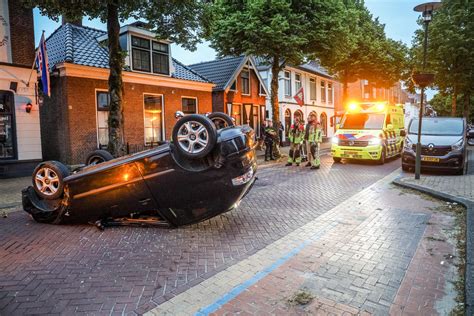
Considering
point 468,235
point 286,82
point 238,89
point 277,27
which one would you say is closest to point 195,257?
point 468,235

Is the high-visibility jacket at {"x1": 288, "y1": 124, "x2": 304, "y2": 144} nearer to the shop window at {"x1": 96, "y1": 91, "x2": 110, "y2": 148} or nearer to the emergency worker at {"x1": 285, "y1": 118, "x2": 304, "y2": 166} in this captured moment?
the emergency worker at {"x1": 285, "y1": 118, "x2": 304, "y2": 166}

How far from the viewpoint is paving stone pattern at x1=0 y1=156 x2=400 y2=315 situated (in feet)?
11.0

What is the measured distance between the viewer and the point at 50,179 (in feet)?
18.8

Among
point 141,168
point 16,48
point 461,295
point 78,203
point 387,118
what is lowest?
point 461,295

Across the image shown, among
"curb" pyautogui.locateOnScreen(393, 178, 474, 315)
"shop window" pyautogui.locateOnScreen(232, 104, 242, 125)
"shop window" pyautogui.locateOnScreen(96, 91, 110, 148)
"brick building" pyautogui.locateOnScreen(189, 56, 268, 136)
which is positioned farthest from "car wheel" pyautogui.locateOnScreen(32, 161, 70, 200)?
"shop window" pyautogui.locateOnScreen(232, 104, 242, 125)

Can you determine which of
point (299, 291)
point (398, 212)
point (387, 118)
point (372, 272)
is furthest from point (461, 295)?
point (387, 118)

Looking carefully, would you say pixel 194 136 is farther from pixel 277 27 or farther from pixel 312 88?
pixel 312 88

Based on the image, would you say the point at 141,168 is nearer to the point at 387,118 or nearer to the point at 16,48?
the point at 16,48

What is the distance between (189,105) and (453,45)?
16.6m

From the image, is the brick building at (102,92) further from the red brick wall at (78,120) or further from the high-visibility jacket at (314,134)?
the high-visibility jacket at (314,134)

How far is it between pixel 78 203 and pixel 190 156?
7.56 ft

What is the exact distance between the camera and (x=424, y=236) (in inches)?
200

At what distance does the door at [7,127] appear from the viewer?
12.1m

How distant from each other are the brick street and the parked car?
14.1 feet
